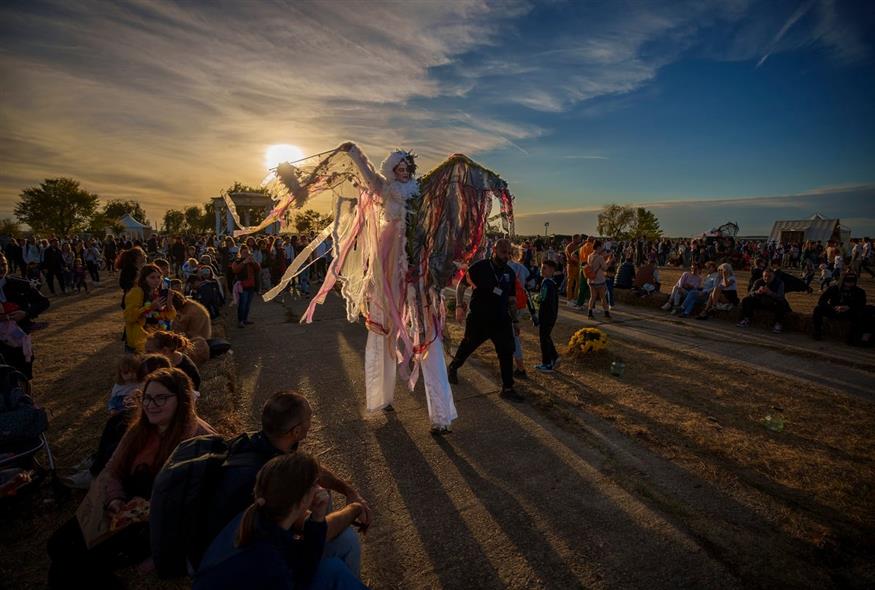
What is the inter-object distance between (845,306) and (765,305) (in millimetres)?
1321

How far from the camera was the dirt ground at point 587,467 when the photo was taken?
8.43 feet

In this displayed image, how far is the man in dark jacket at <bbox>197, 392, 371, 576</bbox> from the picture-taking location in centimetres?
173

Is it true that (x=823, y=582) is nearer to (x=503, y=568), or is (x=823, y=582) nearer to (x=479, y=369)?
(x=503, y=568)

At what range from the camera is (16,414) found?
9.85 feet

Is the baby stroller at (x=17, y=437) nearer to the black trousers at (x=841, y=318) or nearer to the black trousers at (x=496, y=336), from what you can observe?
the black trousers at (x=496, y=336)

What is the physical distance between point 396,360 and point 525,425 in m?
1.56

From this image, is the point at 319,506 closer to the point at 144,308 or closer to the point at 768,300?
the point at 144,308

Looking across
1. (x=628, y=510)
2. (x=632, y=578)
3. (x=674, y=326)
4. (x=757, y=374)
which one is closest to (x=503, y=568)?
(x=632, y=578)

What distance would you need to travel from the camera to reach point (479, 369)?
6184mm

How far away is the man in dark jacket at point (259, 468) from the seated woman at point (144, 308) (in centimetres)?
367

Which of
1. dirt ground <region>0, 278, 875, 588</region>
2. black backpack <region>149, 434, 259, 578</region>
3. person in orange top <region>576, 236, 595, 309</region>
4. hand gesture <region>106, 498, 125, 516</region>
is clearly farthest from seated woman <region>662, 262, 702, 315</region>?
hand gesture <region>106, 498, 125, 516</region>

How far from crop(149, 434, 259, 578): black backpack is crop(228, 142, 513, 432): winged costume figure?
240 centimetres

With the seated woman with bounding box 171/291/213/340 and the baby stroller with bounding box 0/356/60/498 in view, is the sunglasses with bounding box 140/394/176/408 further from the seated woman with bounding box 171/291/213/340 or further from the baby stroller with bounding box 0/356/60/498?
the seated woman with bounding box 171/291/213/340

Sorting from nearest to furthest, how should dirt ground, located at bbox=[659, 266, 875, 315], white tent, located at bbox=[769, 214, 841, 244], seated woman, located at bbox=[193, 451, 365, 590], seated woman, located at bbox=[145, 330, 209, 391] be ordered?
seated woman, located at bbox=[193, 451, 365, 590] < seated woman, located at bbox=[145, 330, 209, 391] < dirt ground, located at bbox=[659, 266, 875, 315] < white tent, located at bbox=[769, 214, 841, 244]
